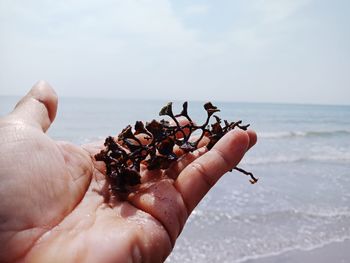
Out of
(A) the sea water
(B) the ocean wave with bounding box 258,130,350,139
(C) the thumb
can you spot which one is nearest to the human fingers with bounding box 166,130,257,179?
(C) the thumb

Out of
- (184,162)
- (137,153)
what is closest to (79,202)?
(137,153)

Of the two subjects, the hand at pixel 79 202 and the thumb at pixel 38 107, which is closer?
the hand at pixel 79 202

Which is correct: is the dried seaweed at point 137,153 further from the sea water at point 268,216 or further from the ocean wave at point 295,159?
the ocean wave at point 295,159

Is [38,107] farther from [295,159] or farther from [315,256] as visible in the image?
[295,159]

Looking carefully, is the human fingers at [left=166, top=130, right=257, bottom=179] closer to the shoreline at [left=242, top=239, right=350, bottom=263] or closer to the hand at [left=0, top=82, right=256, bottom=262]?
the hand at [left=0, top=82, right=256, bottom=262]

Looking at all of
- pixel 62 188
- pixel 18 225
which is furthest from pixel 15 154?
pixel 18 225

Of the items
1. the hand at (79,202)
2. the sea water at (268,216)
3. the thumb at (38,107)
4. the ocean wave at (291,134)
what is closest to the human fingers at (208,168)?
the hand at (79,202)

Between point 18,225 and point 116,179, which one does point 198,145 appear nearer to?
point 116,179
